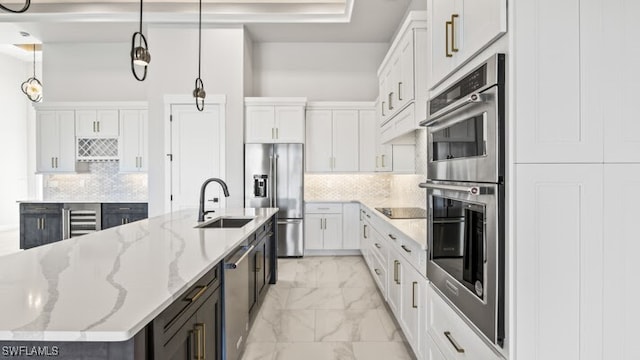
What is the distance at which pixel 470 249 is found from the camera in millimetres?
1492

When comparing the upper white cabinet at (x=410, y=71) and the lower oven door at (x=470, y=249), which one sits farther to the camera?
the upper white cabinet at (x=410, y=71)

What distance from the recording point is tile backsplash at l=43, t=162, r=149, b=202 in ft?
20.8

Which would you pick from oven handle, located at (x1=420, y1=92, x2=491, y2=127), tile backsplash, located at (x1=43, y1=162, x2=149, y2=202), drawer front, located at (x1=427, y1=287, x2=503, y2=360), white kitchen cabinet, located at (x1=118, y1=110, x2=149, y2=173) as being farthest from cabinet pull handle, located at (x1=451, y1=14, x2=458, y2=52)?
tile backsplash, located at (x1=43, y1=162, x2=149, y2=202)

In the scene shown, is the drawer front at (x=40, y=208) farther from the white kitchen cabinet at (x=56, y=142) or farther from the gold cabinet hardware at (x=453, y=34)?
the gold cabinet hardware at (x=453, y=34)

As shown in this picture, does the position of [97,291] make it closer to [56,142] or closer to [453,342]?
[453,342]

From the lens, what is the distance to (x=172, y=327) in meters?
1.27

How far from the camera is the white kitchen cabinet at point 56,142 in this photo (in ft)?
19.5

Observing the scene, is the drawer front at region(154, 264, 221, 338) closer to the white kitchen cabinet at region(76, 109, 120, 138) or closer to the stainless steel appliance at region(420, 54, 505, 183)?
the stainless steel appliance at region(420, 54, 505, 183)

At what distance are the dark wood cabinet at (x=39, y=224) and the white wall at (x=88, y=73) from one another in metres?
1.96

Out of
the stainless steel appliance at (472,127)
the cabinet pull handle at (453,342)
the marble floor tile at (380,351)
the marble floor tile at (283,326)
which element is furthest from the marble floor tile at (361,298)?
the stainless steel appliance at (472,127)
